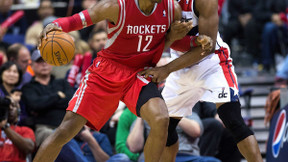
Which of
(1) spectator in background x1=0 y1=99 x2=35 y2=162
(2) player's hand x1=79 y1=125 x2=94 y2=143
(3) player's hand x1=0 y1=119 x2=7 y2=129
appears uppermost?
(3) player's hand x1=0 y1=119 x2=7 y2=129

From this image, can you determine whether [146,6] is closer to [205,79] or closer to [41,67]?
[205,79]

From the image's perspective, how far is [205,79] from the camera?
4703 mm

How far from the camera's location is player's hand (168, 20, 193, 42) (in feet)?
14.1

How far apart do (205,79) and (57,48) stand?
4.82ft

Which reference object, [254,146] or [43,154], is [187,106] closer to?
[254,146]

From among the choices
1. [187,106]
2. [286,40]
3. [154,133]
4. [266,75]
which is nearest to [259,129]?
[266,75]

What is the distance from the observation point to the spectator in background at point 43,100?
237 inches

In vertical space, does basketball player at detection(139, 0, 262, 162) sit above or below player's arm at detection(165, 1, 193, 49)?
below

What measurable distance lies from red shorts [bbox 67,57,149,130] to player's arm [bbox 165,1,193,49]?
431mm

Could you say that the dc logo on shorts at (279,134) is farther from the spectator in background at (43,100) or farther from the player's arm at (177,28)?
the spectator in background at (43,100)

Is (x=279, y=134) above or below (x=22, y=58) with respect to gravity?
below

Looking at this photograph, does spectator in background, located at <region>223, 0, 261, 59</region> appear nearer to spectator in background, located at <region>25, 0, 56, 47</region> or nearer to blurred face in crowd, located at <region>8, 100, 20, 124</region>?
spectator in background, located at <region>25, 0, 56, 47</region>

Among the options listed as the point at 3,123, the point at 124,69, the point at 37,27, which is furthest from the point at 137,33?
the point at 37,27

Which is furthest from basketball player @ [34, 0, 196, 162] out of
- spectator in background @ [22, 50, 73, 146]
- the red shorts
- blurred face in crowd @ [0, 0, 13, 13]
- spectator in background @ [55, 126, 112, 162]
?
blurred face in crowd @ [0, 0, 13, 13]
